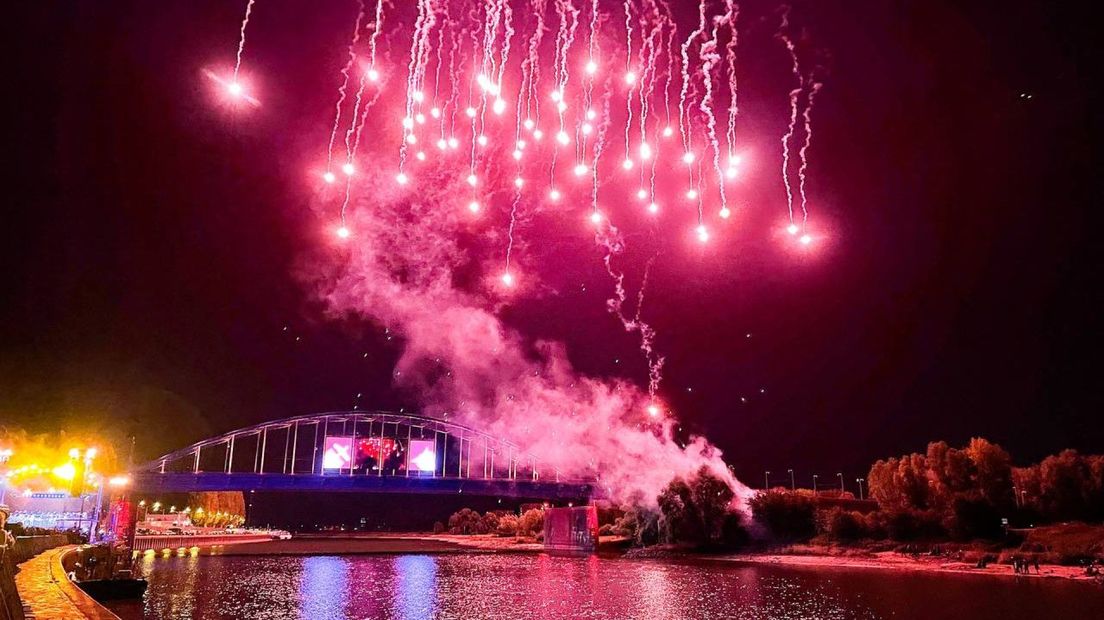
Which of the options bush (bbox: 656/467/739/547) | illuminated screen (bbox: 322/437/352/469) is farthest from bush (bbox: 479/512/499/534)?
bush (bbox: 656/467/739/547)

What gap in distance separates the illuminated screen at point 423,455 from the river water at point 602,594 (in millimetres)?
69006

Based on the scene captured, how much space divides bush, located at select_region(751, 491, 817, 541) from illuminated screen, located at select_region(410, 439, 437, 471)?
210 ft

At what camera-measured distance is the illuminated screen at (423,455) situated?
422 ft

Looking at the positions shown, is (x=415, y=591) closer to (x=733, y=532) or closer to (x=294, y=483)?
(x=733, y=532)

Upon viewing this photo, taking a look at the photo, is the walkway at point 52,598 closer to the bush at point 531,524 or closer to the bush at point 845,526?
the bush at point 845,526

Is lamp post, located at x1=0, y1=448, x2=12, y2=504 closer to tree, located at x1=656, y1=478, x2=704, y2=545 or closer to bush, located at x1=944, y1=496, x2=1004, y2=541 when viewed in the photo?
tree, located at x1=656, y1=478, x2=704, y2=545

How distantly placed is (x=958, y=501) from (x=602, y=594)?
135 ft

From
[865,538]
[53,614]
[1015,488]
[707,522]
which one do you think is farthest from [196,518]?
[53,614]

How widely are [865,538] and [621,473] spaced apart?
3401cm

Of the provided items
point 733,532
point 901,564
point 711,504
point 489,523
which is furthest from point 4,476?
point 489,523

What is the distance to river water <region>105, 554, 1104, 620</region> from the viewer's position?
103ft

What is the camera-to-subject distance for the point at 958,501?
65.3m

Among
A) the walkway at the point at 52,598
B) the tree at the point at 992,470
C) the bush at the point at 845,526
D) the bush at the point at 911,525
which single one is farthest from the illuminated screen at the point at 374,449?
the walkway at the point at 52,598

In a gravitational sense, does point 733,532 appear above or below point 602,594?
above
